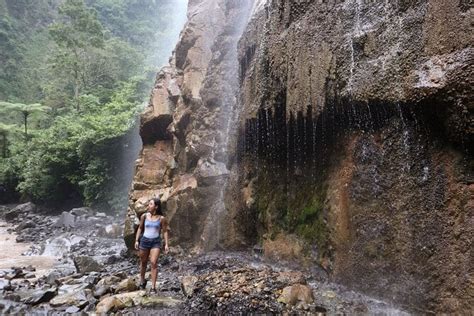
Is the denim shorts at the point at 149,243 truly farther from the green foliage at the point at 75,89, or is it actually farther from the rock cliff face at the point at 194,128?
the green foliage at the point at 75,89

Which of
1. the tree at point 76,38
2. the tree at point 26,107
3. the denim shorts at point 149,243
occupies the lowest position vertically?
the denim shorts at point 149,243

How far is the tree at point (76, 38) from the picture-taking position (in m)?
34.0

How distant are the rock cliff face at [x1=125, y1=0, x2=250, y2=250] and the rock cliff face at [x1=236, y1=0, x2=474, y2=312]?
2.76 meters

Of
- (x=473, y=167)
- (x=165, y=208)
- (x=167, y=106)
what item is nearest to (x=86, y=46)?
(x=167, y=106)

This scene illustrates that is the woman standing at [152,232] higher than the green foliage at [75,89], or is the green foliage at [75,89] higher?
the green foliage at [75,89]

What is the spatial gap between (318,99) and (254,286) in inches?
137

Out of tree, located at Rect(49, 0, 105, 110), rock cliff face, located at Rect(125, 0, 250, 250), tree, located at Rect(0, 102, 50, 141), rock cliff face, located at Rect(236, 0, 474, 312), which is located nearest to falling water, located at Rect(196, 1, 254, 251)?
rock cliff face, located at Rect(125, 0, 250, 250)

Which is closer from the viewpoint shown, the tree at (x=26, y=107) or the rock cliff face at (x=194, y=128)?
the rock cliff face at (x=194, y=128)

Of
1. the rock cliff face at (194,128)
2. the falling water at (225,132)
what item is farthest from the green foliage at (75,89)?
the falling water at (225,132)

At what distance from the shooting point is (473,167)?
17.4 feet

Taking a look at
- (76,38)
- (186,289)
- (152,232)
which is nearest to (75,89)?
(76,38)

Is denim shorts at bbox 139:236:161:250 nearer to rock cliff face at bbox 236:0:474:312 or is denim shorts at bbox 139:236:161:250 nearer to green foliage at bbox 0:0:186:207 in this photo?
rock cliff face at bbox 236:0:474:312

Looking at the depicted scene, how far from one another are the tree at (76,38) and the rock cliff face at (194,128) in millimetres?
20733

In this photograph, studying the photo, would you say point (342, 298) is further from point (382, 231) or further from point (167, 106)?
point (167, 106)
